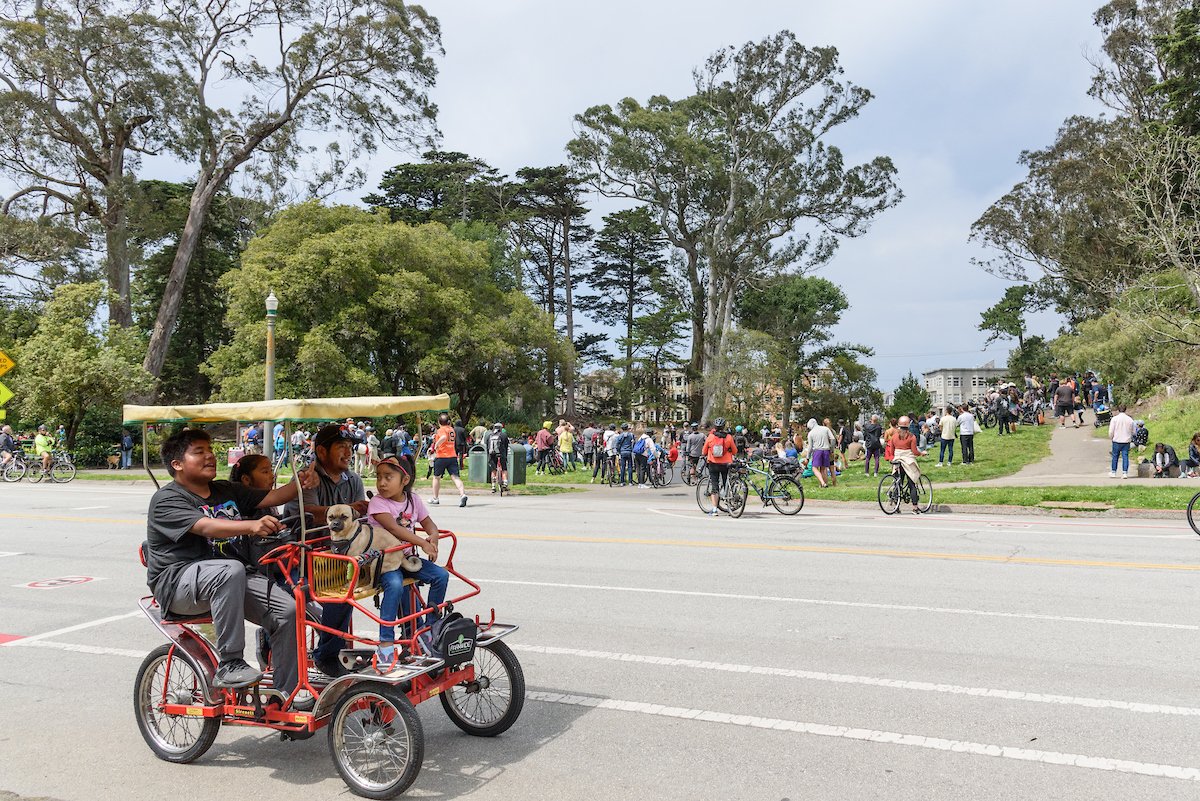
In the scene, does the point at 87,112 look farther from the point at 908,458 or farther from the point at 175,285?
the point at 908,458

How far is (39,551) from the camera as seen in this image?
12.9 metres

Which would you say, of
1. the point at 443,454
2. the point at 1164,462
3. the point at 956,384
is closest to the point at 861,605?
the point at 443,454

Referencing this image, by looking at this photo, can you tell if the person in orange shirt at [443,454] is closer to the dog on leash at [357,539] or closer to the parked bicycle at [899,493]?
the parked bicycle at [899,493]

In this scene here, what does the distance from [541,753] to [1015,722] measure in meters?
2.70

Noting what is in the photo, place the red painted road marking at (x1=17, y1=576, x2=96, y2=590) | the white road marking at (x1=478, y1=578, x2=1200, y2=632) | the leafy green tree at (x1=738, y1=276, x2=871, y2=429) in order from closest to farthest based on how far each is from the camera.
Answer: the white road marking at (x1=478, y1=578, x2=1200, y2=632) < the red painted road marking at (x1=17, y1=576, x2=96, y2=590) < the leafy green tree at (x1=738, y1=276, x2=871, y2=429)

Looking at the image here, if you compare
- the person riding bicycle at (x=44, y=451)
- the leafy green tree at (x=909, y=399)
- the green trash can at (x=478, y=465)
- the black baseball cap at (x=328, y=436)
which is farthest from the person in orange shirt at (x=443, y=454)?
the leafy green tree at (x=909, y=399)

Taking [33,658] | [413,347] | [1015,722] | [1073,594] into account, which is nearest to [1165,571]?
[1073,594]

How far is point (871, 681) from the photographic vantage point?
19.9 ft

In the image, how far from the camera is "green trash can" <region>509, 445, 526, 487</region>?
25328 mm

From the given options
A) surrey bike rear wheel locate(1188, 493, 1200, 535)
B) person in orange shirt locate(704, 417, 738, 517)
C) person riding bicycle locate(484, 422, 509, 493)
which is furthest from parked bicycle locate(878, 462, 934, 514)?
person riding bicycle locate(484, 422, 509, 493)

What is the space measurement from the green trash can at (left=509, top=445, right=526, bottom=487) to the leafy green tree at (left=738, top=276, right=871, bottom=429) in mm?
30789

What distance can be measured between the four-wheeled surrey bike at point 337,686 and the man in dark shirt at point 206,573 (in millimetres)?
99

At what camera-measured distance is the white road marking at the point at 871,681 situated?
18.0 feet

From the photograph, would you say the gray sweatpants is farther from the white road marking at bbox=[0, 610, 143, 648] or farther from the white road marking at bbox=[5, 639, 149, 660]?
the white road marking at bbox=[0, 610, 143, 648]
